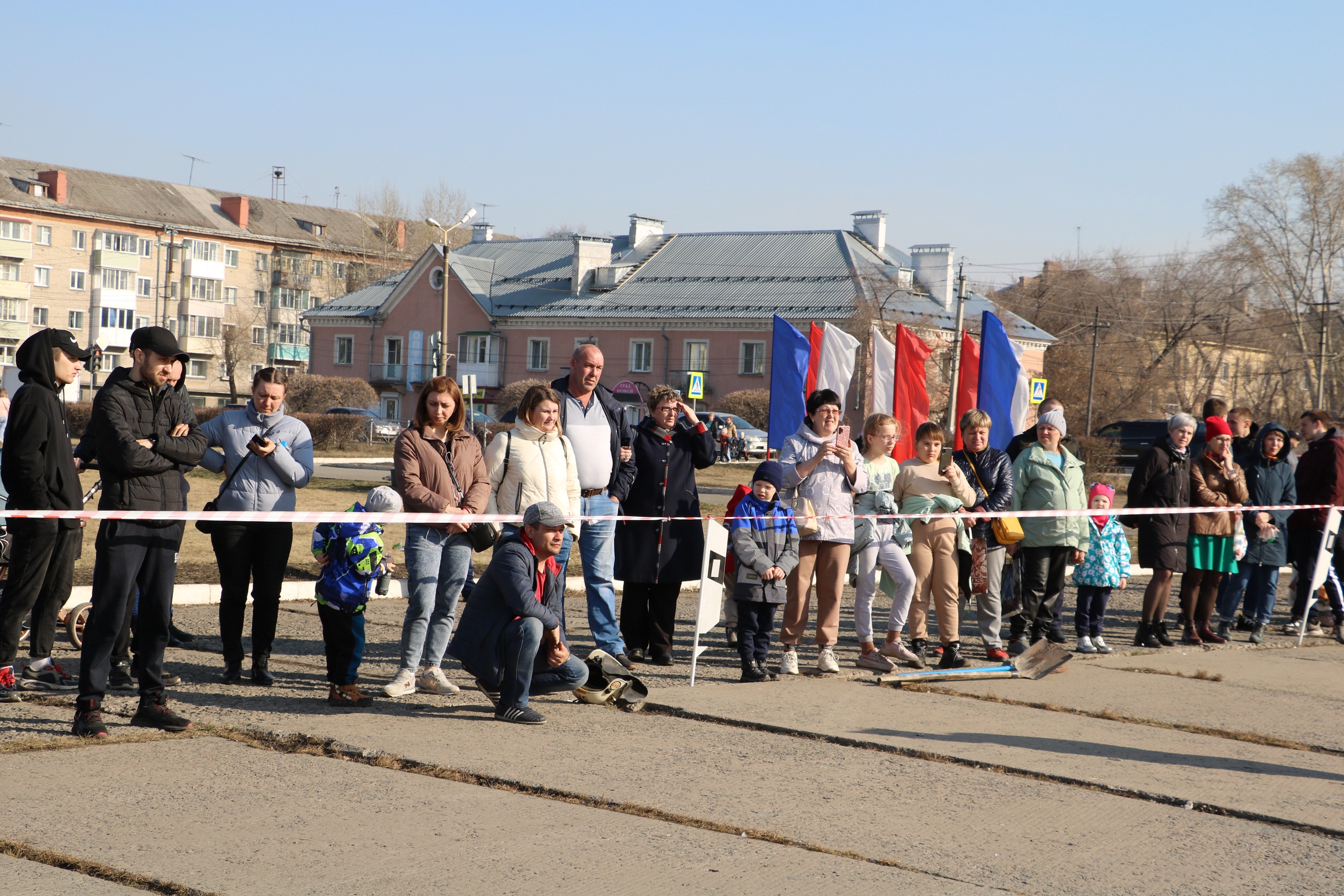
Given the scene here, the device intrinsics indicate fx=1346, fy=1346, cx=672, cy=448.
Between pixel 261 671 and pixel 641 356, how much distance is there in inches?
2251

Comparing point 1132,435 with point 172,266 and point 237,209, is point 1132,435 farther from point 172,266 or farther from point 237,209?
point 237,209

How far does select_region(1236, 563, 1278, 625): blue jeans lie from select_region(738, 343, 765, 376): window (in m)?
48.9

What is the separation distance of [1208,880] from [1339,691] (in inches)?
196

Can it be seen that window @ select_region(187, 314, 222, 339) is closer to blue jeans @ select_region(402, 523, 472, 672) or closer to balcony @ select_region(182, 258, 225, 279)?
balcony @ select_region(182, 258, 225, 279)

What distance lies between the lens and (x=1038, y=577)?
389 inches

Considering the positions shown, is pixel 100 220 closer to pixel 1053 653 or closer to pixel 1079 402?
pixel 1079 402

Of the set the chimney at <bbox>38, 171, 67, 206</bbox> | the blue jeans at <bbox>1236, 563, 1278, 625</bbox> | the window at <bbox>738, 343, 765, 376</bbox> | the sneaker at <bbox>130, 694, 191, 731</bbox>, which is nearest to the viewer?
the sneaker at <bbox>130, 694, 191, 731</bbox>

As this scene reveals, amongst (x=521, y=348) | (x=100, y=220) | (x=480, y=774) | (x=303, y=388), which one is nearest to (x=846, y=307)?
(x=521, y=348)

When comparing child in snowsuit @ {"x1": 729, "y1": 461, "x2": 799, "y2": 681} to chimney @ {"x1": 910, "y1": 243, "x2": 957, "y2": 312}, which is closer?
child in snowsuit @ {"x1": 729, "y1": 461, "x2": 799, "y2": 681}

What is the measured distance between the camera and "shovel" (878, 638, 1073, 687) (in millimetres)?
8500

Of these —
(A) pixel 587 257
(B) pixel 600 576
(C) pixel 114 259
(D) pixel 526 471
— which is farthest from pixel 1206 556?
(C) pixel 114 259

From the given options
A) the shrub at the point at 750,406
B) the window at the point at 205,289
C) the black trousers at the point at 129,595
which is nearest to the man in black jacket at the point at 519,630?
the black trousers at the point at 129,595

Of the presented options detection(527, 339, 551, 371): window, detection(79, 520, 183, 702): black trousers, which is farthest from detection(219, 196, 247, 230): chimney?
detection(79, 520, 183, 702): black trousers

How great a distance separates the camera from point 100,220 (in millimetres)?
92688
